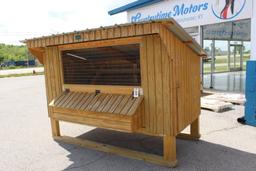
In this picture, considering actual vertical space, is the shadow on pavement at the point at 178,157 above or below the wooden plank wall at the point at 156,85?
below

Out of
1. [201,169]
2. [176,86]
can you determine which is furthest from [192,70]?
[201,169]

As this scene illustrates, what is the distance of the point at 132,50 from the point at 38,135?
120 inches

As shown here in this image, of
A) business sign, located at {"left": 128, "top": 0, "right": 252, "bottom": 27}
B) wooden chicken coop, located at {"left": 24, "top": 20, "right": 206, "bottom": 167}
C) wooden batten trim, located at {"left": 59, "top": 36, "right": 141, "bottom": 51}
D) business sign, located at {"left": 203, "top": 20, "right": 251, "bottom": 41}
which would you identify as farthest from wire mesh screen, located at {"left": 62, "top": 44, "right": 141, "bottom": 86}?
business sign, located at {"left": 203, "top": 20, "right": 251, "bottom": 41}

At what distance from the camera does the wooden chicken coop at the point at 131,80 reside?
3.61 m

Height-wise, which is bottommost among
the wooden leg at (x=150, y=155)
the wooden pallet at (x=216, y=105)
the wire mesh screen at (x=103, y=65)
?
the wooden leg at (x=150, y=155)

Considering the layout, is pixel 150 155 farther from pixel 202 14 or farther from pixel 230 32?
pixel 230 32

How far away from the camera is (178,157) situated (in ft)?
13.1

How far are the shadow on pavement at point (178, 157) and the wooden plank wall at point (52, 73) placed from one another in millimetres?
1081

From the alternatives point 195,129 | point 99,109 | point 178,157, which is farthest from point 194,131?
point 99,109

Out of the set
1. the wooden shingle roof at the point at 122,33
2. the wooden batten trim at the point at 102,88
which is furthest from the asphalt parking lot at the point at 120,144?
the wooden shingle roof at the point at 122,33

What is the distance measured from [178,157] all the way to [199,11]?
278 inches

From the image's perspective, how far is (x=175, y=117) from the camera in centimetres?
372

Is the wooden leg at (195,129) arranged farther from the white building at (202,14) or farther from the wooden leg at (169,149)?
the white building at (202,14)

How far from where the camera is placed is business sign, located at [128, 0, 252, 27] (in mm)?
8055
